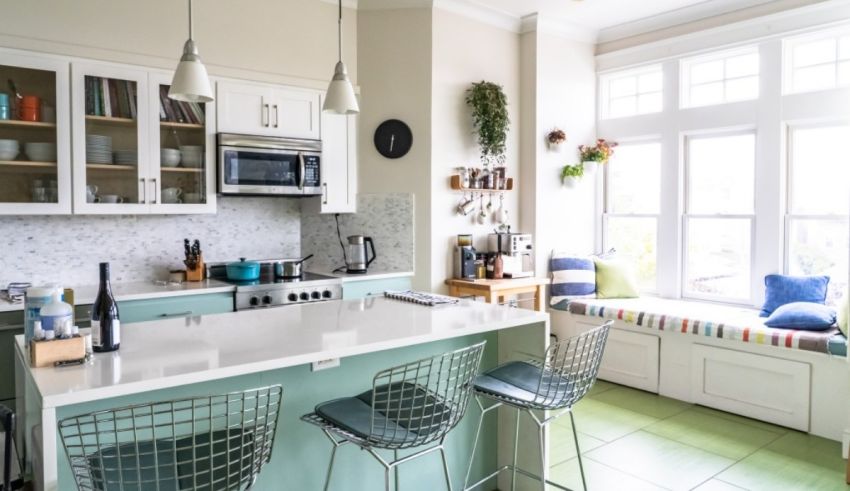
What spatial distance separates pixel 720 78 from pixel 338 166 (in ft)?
9.99

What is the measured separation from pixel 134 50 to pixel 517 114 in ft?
9.49

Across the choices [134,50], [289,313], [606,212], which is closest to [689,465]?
[289,313]

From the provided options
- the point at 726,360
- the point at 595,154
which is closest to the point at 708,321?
the point at 726,360

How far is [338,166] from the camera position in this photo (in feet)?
14.9

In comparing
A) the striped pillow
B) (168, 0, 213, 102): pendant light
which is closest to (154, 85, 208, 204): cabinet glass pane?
(168, 0, 213, 102): pendant light

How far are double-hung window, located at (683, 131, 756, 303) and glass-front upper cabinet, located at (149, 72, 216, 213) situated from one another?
12.2 ft

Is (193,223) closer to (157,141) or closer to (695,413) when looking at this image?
(157,141)

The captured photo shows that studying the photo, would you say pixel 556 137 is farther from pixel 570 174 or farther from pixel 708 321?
pixel 708 321

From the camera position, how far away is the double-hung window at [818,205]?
4297 millimetres

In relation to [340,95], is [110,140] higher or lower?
lower

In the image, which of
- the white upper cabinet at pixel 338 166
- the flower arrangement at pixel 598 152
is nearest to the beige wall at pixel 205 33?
the white upper cabinet at pixel 338 166

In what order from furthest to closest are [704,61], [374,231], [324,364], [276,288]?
[704,61], [374,231], [276,288], [324,364]

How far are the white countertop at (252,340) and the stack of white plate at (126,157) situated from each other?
5.03 feet

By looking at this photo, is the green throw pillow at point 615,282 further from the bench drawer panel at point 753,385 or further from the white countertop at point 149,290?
the white countertop at point 149,290
